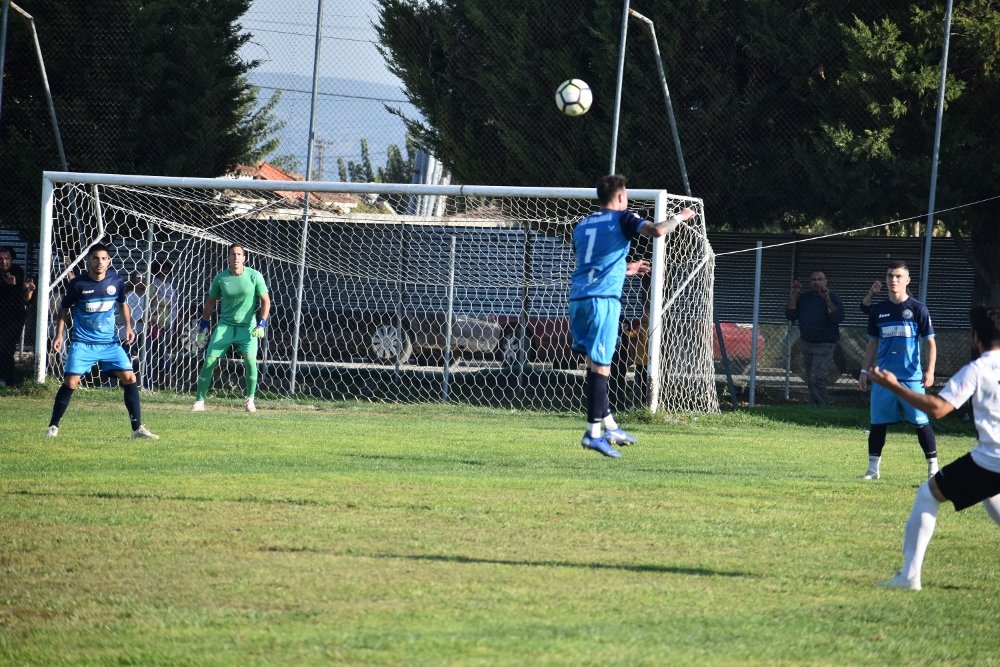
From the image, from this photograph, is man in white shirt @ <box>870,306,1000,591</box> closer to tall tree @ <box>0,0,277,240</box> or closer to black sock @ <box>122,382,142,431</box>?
black sock @ <box>122,382,142,431</box>

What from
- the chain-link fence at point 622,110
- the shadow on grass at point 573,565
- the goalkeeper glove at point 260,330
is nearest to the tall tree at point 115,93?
the chain-link fence at point 622,110

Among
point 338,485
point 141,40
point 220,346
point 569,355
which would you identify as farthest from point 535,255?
point 338,485

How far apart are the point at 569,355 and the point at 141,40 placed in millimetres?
9523

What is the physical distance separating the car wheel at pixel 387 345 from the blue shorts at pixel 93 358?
8.20 meters

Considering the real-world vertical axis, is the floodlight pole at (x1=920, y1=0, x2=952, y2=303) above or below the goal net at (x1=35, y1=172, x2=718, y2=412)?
above

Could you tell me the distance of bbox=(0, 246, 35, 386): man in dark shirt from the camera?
1873cm

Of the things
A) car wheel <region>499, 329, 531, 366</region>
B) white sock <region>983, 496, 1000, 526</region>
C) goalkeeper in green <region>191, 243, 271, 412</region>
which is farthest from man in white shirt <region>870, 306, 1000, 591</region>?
car wheel <region>499, 329, 531, 366</region>

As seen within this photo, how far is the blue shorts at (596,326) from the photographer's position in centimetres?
966

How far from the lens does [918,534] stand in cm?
627

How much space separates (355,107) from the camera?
21.5 meters

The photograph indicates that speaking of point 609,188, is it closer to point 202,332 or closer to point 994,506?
point 994,506

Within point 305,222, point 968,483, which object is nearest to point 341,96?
point 305,222

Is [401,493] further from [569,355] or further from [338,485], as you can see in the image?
[569,355]

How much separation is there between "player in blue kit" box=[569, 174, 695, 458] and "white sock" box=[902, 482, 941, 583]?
3396 mm
